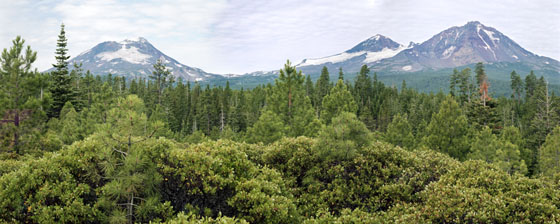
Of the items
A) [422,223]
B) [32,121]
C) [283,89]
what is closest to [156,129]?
[422,223]

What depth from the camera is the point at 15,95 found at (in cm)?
2167

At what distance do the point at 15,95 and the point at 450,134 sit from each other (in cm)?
3489

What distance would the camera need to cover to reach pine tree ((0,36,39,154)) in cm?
2095

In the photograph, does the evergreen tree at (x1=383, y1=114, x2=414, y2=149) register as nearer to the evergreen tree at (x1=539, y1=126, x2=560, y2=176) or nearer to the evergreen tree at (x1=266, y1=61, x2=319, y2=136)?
the evergreen tree at (x1=539, y1=126, x2=560, y2=176)

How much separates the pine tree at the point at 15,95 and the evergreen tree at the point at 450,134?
3220 centimetres

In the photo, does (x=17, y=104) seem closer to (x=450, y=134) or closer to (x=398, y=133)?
(x=450, y=134)

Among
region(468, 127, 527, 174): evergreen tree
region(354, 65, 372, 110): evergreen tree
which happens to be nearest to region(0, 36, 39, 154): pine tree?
region(468, 127, 527, 174): evergreen tree

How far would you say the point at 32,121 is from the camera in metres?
21.8

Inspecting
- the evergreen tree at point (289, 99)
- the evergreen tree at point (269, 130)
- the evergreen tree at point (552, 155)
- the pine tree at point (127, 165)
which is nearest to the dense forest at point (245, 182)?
the pine tree at point (127, 165)

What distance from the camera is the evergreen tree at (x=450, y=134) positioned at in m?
29.1

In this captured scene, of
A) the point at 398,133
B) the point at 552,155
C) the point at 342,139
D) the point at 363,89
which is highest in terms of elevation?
the point at 363,89

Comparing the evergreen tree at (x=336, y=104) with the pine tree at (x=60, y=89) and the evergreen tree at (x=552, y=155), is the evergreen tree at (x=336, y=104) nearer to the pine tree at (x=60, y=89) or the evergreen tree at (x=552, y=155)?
the evergreen tree at (x=552, y=155)

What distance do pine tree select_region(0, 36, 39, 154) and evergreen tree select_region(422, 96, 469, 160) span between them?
A: 32.2 m

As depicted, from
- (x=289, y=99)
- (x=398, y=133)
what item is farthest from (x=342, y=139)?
(x=398, y=133)
